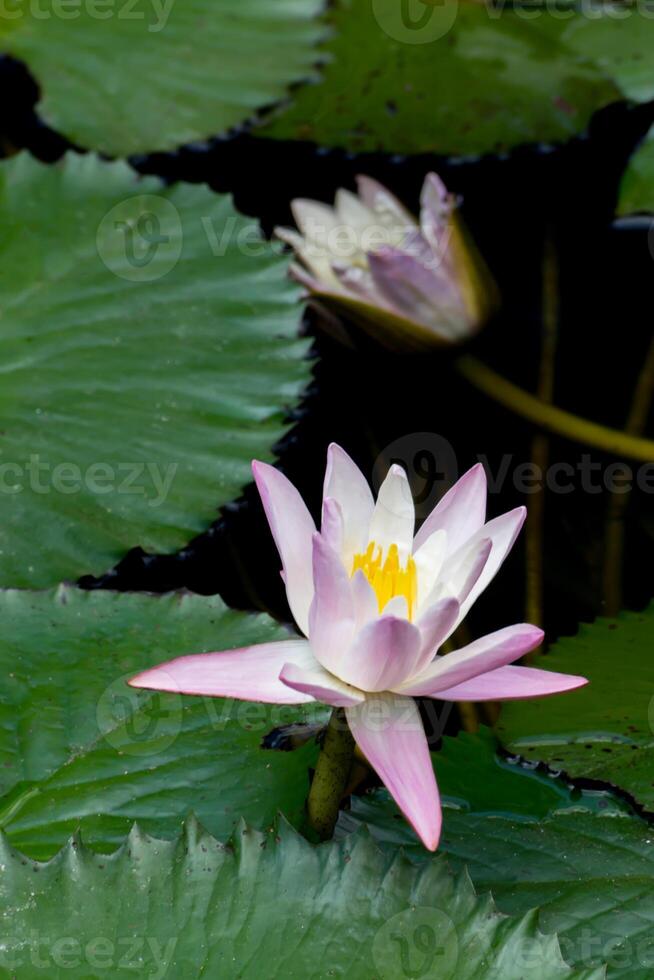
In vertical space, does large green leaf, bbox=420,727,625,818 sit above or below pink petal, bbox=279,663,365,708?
below

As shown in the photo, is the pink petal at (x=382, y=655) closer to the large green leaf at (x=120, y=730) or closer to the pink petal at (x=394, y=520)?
the pink petal at (x=394, y=520)

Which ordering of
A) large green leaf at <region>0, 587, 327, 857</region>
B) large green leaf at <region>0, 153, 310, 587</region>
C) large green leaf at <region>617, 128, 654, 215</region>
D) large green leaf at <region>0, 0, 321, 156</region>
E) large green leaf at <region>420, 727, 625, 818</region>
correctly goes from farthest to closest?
large green leaf at <region>0, 0, 321, 156</region> < large green leaf at <region>617, 128, 654, 215</region> < large green leaf at <region>0, 153, 310, 587</region> < large green leaf at <region>420, 727, 625, 818</region> < large green leaf at <region>0, 587, 327, 857</region>

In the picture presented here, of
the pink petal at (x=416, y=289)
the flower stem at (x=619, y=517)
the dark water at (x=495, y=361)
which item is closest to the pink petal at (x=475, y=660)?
the dark water at (x=495, y=361)

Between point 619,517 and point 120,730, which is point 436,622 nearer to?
point 120,730

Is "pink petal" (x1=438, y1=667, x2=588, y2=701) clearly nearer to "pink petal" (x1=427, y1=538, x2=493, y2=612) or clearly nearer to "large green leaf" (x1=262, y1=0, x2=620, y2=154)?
"pink petal" (x1=427, y1=538, x2=493, y2=612)

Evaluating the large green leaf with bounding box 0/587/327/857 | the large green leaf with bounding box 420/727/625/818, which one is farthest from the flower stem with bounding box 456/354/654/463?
the large green leaf with bounding box 0/587/327/857

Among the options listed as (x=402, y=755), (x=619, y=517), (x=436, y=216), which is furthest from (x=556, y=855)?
(x=436, y=216)
